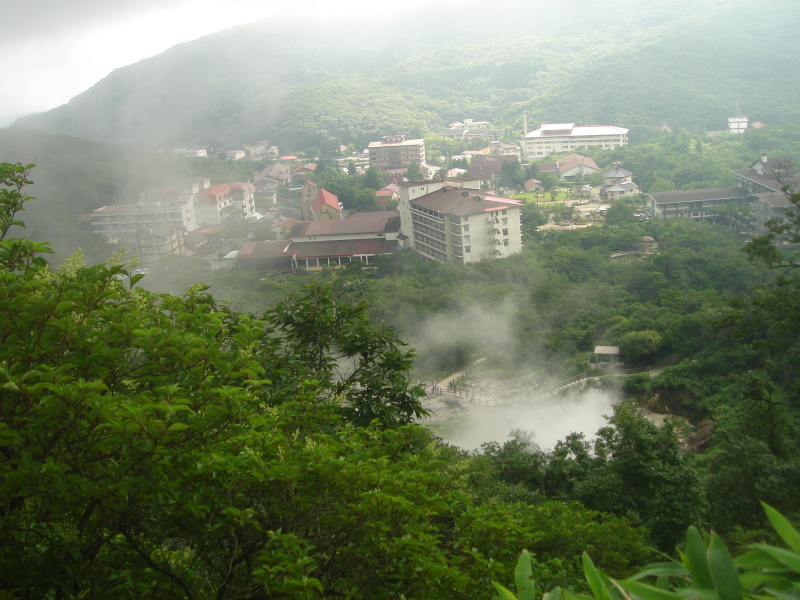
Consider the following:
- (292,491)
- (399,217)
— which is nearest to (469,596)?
(292,491)

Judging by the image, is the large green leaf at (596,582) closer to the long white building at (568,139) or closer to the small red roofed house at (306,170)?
the small red roofed house at (306,170)

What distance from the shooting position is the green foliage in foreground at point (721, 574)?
657mm

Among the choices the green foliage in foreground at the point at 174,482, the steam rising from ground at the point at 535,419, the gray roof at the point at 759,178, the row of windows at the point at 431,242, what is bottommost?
the steam rising from ground at the point at 535,419

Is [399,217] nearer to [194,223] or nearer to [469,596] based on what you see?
[194,223]

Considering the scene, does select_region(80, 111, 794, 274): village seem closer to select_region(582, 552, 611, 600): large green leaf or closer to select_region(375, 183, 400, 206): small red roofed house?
select_region(375, 183, 400, 206): small red roofed house

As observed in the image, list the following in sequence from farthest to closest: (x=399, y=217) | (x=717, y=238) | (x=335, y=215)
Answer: (x=335, y=215) → (x=399, y=217) → (x=717, y=238)

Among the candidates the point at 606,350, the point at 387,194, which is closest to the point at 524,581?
the point at 606,350

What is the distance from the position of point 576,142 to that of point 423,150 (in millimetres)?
6814

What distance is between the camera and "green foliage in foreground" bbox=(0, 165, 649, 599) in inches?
56.8

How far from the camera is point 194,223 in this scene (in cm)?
1880

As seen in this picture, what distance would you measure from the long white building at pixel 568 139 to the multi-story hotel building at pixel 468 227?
47.7ft

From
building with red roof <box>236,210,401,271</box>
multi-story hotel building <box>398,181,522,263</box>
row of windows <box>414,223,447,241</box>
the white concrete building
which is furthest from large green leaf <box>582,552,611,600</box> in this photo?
the white concrete building

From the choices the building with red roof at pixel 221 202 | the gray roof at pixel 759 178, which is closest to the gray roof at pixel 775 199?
the gray roof at pixel 759 178

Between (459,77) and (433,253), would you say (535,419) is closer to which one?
(433,253)
